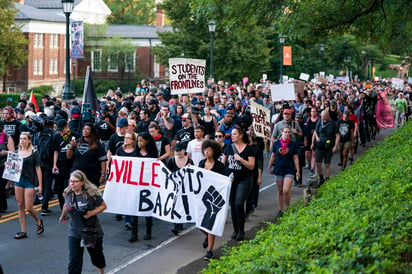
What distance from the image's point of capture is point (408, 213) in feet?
23.5

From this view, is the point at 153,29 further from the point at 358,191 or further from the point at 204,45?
the point at 358,191

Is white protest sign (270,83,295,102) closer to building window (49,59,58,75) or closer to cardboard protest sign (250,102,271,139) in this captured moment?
cardboard protest sign (250,102,271,139)

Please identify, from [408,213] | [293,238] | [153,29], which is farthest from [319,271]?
[153,29]

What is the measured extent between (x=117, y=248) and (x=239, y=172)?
88.5 inches

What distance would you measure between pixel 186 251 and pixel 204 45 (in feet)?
118

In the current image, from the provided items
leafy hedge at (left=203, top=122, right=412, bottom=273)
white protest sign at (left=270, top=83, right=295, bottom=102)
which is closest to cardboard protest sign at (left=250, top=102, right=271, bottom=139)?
white protest sign at (left=270, top=83, right=295, bottom=102)

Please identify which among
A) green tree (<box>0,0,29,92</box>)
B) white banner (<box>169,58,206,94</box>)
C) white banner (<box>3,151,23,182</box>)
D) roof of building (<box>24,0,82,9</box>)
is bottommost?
white banner (<box>3,151,23,182</box>)

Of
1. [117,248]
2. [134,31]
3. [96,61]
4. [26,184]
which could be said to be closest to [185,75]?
[26,184]

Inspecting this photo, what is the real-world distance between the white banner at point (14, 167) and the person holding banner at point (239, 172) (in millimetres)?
3341

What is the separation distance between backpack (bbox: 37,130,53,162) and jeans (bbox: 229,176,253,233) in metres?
4.08

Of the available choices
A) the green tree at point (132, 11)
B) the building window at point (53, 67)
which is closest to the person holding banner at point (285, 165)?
the building window at point (53, 67)

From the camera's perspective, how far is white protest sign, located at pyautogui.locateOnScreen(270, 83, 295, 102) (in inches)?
825

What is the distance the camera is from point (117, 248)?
10820 millimetres

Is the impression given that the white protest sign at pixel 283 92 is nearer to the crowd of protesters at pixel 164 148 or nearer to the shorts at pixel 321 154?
the crowd of protesters at pixel 164 148
